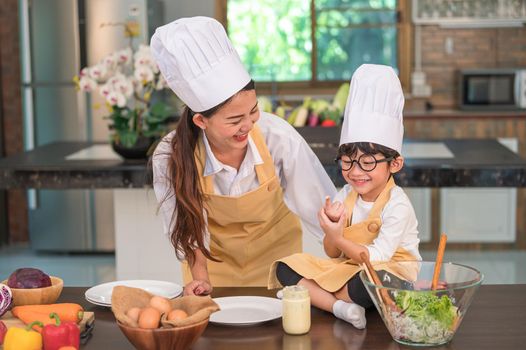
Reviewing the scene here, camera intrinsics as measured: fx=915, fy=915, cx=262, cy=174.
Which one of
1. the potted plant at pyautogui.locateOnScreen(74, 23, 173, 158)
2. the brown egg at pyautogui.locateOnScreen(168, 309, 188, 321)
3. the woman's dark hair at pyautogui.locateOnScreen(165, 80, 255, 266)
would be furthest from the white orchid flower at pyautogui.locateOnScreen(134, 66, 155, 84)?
the brown egg at pyautogui.locateOnScreen(168, 309, 188, 321)

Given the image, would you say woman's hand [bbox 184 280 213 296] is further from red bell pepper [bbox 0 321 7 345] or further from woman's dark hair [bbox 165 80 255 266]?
red bell pepper [bbox 0 321 7 345]

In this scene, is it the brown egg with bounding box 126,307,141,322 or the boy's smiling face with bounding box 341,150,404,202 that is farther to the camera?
Result: the boy's smiling face with bounding box 341,150,404,202

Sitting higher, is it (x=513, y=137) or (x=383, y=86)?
(x=383, y=86)

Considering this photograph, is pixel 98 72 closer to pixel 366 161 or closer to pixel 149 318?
pixel 366 161

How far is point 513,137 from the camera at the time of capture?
21.8ft

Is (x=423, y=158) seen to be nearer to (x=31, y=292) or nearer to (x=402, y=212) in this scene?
(x=402, y=212)

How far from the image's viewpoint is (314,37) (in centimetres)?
739

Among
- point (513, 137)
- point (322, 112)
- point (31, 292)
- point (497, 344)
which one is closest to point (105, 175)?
point (322, 112)

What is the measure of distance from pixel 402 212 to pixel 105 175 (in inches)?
82.4

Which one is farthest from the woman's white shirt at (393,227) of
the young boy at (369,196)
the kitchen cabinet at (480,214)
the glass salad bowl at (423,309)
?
the kitchen cabinet at (480,214)

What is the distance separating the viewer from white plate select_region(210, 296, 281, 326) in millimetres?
2021

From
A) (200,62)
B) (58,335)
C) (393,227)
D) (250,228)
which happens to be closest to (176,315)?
(58,335)

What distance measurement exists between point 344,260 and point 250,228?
0.54 meters

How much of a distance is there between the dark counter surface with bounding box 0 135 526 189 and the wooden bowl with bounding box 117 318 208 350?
6.33ft
